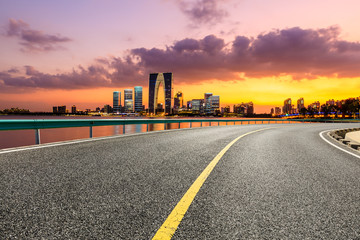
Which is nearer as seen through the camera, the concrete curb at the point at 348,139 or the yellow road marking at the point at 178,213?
the yellow road marking at the point at 178,213

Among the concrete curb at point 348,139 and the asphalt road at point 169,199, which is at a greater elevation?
the asphalt road at point 169,199

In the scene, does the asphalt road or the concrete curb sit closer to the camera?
the asphalt road

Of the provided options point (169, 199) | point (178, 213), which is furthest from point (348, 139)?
point (178, 213)

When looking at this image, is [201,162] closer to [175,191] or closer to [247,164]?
[247,164]

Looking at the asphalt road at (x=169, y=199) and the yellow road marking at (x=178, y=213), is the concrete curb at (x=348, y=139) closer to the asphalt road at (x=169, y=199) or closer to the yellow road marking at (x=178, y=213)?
the asphalt road at (x=169, y=199)

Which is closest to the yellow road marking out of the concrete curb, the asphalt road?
the asphalt road

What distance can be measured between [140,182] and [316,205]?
9.02ft

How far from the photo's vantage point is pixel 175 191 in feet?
12.9

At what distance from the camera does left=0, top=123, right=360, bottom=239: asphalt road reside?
2.64 meters

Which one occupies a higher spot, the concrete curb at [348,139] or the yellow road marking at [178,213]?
the yellow road marking at [178,213]

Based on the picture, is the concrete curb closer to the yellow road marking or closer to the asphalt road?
the asphalt road

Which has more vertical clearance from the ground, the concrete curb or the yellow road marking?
the yellow road marking

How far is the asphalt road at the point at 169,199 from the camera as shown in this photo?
2.64 metres

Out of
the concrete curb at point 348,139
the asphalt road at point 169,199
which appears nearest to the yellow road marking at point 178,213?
the asphalt road at point 169,199
